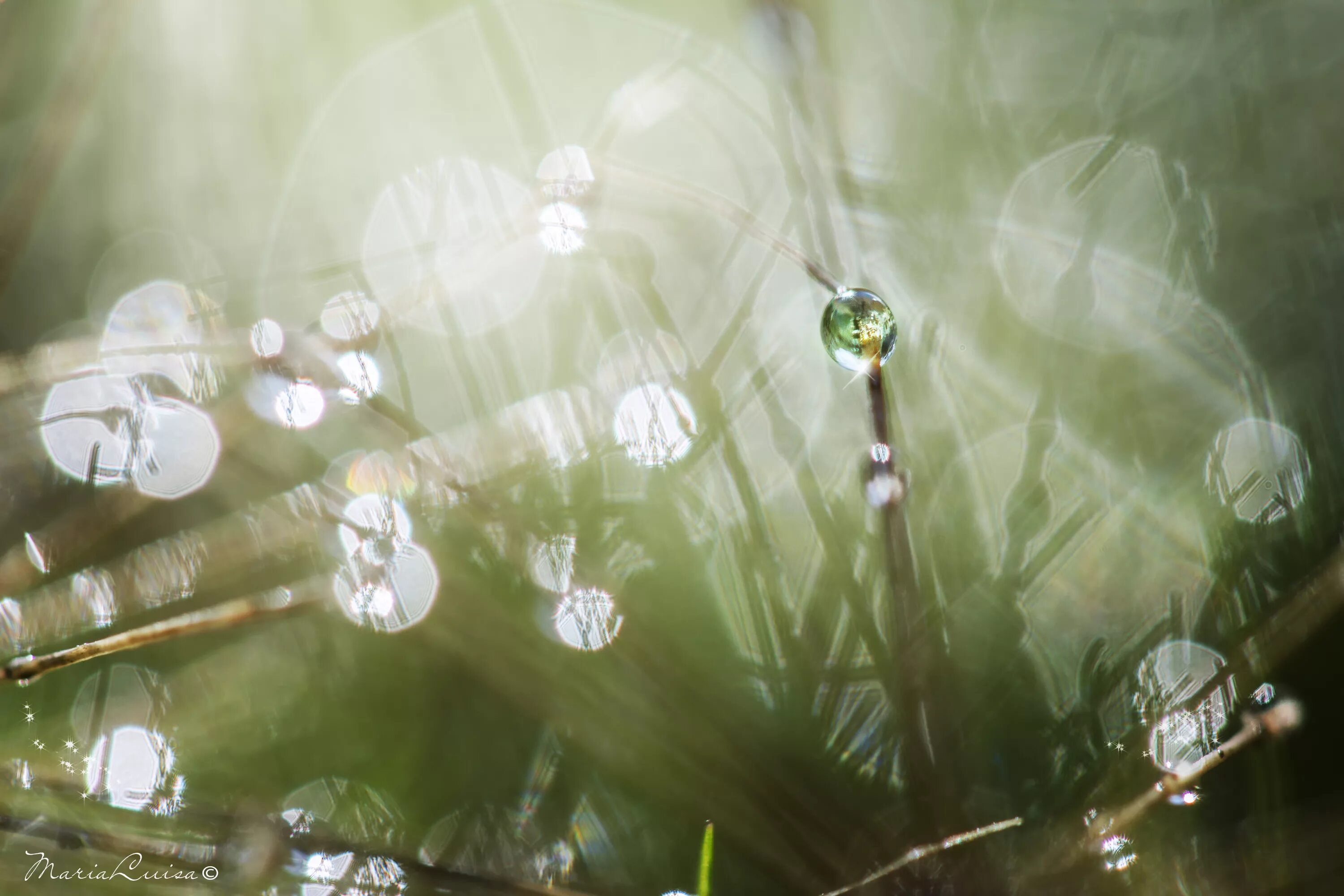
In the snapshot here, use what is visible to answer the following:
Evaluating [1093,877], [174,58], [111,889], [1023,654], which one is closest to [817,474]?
[1023,654]

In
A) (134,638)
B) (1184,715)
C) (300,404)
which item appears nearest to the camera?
(134,638)

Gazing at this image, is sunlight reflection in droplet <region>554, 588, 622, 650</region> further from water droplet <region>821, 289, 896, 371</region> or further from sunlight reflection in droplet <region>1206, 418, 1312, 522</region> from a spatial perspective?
sunlight reflection in droplet <region>1206, 418, 1312, 522</region>

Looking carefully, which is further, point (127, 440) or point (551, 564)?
point (127, 440)

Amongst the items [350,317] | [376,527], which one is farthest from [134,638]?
[350,317]

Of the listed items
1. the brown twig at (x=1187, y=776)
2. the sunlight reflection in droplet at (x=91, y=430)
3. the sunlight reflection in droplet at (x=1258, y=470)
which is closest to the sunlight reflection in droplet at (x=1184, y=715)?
the brown twig at (x=1187, y=776)

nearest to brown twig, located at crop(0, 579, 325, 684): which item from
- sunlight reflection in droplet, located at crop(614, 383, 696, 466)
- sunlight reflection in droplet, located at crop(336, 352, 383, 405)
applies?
sunlight reflection in droplet, located at crop(336, 352, 383, 405)

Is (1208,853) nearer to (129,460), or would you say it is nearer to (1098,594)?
(1098,594)

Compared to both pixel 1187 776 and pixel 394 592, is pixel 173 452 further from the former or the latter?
pixel 1187 776
